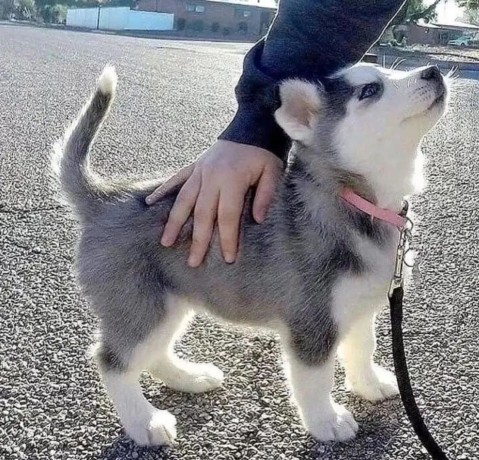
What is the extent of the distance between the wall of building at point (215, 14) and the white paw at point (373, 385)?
50081mm

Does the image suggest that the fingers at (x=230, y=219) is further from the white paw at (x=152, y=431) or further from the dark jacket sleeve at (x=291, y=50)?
the white paw at (x=152, y=431)

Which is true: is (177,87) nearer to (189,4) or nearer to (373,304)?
(373,304)

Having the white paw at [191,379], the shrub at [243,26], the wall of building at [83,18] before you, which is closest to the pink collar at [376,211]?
the white paw at [191,379]

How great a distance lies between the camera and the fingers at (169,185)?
2.21m

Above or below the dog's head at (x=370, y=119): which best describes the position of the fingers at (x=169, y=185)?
below

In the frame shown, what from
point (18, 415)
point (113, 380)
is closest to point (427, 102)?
point (113, 380)

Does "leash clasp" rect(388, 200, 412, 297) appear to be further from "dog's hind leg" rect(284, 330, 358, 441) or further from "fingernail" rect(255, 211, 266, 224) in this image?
"fingernail" rect(255, 211, 266, 224)

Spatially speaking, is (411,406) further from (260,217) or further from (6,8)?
(6,8)

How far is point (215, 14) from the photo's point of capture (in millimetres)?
53500

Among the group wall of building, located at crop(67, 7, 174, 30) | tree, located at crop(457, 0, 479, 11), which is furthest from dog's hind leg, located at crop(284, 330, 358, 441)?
wall of building, located at crop(67, 7, 174, 30)

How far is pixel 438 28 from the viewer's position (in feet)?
167

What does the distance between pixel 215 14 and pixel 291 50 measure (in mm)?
53189

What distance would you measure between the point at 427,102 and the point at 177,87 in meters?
8.55

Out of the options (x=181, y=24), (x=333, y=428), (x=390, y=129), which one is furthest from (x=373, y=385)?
(x=181, y=24)
